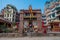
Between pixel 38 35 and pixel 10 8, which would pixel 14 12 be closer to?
pixel 10 8

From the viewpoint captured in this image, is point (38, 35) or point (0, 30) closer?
point (38, 35)

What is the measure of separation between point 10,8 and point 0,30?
161 ft

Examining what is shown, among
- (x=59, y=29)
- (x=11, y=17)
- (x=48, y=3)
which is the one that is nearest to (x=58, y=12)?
(x=59, y=29)

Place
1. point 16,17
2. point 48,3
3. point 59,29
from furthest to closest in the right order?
point 48,3 → point 16,17 → point 59,29

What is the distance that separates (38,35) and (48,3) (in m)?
72.5

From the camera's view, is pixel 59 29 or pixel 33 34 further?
pixel 59 29

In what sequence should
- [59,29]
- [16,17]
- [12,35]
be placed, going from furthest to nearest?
[16,17]
[59,29]
[12,35]

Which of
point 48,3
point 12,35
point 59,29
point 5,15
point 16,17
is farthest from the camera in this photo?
point 48,3

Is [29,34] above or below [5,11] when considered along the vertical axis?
below

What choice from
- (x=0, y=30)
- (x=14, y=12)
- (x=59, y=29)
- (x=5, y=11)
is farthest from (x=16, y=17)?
(x=0, y=30)

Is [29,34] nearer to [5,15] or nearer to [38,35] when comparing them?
[38,35]

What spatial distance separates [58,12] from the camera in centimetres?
5188

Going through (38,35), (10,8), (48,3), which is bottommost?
(38,35)

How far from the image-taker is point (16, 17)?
69.7 meters
